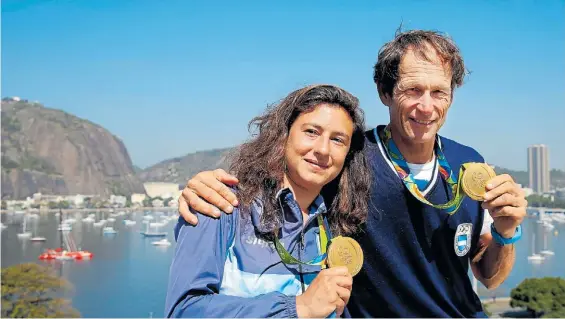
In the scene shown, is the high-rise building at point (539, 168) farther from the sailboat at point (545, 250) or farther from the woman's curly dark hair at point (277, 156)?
the woman's curly dark hair at point (277, 156)

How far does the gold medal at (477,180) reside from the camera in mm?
1076

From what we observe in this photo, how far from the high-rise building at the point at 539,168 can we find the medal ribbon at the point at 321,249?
54.3 meters

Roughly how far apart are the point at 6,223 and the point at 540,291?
3827 centimetres

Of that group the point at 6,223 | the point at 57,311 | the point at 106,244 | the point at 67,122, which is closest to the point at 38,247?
the point at 106,244

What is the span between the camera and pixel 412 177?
122 centimetres

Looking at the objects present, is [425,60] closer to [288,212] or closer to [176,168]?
[288,212]

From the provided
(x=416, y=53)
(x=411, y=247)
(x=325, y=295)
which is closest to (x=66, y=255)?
(x=411, y=247)

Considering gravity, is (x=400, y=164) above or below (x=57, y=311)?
above

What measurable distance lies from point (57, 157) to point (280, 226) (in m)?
61.4

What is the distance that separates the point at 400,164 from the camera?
4.07 ft

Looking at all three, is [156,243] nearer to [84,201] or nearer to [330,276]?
[84,201]

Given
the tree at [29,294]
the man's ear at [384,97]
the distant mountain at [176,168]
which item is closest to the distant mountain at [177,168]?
the distant mountain at [176,168]

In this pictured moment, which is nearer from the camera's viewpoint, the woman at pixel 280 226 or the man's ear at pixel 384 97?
the woman at pixel 280 226

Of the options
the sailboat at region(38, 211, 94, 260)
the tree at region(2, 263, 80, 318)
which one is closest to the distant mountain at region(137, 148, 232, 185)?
the sailboat at region(38, 211, 94, 260)
